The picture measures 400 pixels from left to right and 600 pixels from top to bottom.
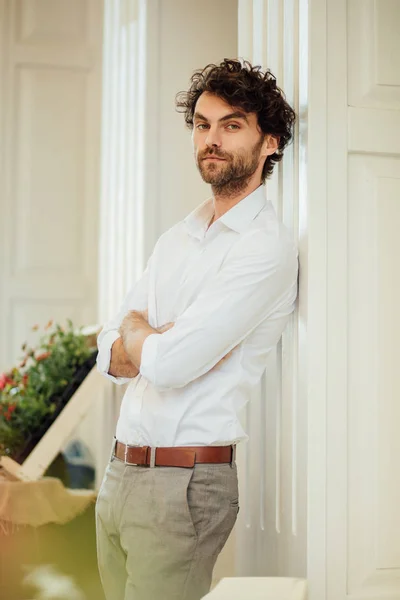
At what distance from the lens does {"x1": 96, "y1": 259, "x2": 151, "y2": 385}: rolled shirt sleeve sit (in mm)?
1972

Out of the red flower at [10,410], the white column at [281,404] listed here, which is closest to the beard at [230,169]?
the white column at [281,404]

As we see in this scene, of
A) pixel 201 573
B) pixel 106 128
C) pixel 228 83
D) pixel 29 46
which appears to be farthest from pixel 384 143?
pixel 29 46

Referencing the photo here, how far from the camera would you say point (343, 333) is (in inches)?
73.4

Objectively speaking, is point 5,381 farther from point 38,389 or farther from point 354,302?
point 354,302

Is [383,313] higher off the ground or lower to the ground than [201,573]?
higher

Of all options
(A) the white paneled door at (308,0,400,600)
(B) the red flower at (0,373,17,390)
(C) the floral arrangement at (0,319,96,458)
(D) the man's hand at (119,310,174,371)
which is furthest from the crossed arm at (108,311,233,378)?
(B) the red flower at (0,373,17,390)

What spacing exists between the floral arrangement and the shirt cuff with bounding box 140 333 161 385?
1437mm

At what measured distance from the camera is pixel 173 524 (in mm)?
1719

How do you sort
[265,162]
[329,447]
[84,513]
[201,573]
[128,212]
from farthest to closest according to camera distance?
[128,212] → [84,513] → [265,162] → [329,447] → [201,573]

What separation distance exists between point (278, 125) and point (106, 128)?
9.92 ft

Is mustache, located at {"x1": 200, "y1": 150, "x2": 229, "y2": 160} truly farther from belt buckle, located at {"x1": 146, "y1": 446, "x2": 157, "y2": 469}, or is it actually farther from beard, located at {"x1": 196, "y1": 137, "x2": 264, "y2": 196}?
belt buckle, located at {"x1": 146, "y1": 446, "x2": 157, "y2": 469}

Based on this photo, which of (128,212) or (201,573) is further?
(128,212)

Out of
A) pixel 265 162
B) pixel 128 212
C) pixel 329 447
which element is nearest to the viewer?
pixel 329 447

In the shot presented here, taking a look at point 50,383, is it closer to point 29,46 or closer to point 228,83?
point 228,83
